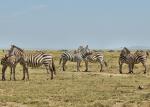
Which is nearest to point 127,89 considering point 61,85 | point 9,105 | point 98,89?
point 98,89

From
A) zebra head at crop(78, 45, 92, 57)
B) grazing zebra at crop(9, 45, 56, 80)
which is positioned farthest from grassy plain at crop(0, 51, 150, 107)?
zebra head at crop(78, 45, 92, 57)

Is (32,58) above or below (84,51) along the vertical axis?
below

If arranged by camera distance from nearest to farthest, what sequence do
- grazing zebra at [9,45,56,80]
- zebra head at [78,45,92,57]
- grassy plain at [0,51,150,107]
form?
grassy plain at [0,51,150,107]
grazing zebra at [9,45,56,80]
zebra head at [78,45,92,57]

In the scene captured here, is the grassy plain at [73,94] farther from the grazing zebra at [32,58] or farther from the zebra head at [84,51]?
the zebra head at [84,51]

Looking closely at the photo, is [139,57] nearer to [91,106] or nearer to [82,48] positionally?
[82,48]

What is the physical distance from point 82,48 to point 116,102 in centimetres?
2480

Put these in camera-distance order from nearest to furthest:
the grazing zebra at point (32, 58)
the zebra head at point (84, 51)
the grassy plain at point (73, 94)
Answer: the grassy plain at point (73, 94)
the grazing zebra at point (32, 58)
the zebra head at point (84, 51)

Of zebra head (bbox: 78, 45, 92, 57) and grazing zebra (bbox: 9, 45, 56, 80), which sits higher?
zebra head (bbox: 78, 45, 92, 57)

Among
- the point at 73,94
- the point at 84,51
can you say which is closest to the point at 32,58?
the point at 73,94

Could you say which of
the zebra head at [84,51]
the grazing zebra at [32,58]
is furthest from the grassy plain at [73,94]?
the zebra head at [84,51]

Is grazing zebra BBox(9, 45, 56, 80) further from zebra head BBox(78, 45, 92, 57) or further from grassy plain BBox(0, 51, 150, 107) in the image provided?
zebra head BBox(78, 45, 92, 57)

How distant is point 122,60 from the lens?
3812 cm

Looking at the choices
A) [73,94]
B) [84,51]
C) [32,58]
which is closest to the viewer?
[73,94]

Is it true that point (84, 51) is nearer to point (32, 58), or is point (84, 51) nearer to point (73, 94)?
point (32, 58)
